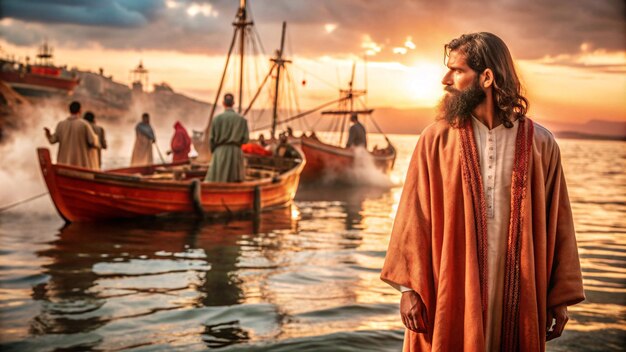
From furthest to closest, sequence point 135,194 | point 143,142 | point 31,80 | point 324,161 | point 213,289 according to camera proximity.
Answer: point 31,80
point 324,161
point 143,142
point 135,194
point 213,289

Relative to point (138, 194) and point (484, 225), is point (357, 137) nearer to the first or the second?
point (138, 194)

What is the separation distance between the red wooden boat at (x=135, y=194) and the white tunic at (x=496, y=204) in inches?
383

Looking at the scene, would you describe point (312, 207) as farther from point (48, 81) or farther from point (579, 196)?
point (48, 81)

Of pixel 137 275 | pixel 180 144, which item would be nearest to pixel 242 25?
pixel 180 144

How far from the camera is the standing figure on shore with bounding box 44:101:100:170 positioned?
38.7 feet

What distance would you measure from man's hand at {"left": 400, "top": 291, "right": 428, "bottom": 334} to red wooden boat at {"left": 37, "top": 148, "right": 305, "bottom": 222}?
961 cm

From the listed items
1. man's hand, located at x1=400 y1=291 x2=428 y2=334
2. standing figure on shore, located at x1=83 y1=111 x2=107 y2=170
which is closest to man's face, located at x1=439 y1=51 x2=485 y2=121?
man's hand, located at x1=400 y1=291 x2=428 y2=334

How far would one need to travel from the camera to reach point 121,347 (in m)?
5.20

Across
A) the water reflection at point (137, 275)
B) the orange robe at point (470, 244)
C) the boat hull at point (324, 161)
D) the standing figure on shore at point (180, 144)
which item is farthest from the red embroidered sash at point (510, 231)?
the boat hull at point (324, 161)

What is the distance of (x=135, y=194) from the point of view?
39.5 feet

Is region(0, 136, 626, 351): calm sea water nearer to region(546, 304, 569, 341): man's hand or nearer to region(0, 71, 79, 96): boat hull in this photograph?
region(546, 304, 569, 341): man's hand

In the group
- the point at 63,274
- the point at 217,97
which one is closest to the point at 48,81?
the point at 217,97

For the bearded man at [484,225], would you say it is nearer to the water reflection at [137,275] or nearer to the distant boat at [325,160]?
the water reflection at [137,275]

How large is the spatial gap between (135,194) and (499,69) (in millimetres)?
Answer: 10210
